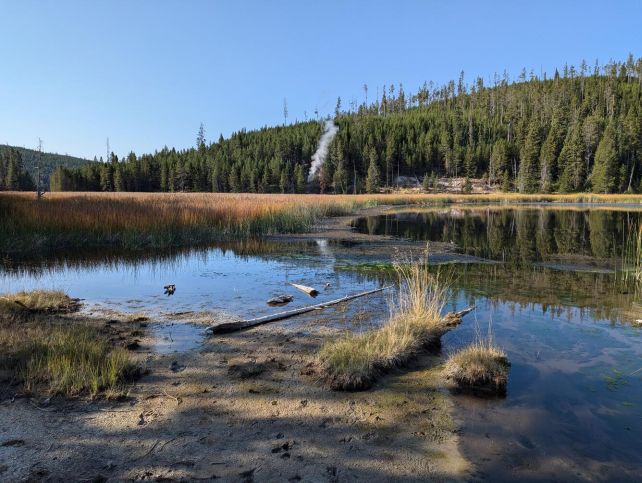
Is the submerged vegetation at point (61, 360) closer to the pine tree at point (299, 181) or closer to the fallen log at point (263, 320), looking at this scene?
the fallen log at point (263, 320)

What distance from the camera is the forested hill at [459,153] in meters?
82.4

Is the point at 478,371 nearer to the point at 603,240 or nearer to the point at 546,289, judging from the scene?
the point at 546,289

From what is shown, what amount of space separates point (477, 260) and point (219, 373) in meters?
10.4

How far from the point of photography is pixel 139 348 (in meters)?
5.67

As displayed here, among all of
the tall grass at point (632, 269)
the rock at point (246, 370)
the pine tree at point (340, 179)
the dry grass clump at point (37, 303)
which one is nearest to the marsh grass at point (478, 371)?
the rock at point (246, 370)

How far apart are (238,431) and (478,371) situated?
276 centimetres

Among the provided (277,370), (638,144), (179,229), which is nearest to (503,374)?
(277,370)

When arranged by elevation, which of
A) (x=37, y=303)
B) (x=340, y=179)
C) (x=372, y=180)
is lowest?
(x=37, y=303)

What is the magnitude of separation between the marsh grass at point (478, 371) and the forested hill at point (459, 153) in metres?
81.9

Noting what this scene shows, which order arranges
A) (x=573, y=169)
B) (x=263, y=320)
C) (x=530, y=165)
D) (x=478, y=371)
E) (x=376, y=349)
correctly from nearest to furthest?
(x=478, y=371)
(x=376, y=349)
(x=263, y=320)
(x=573, y=169)
(x=530, y=165)

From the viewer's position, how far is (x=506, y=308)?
7.98 meters

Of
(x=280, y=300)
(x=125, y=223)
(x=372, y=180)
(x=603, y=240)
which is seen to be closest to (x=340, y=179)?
(x=372, y=180)

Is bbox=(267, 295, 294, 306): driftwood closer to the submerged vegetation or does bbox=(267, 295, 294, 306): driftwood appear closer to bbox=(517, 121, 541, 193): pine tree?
the submerged vegetation

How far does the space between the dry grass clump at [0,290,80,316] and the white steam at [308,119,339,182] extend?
97.0 metres
